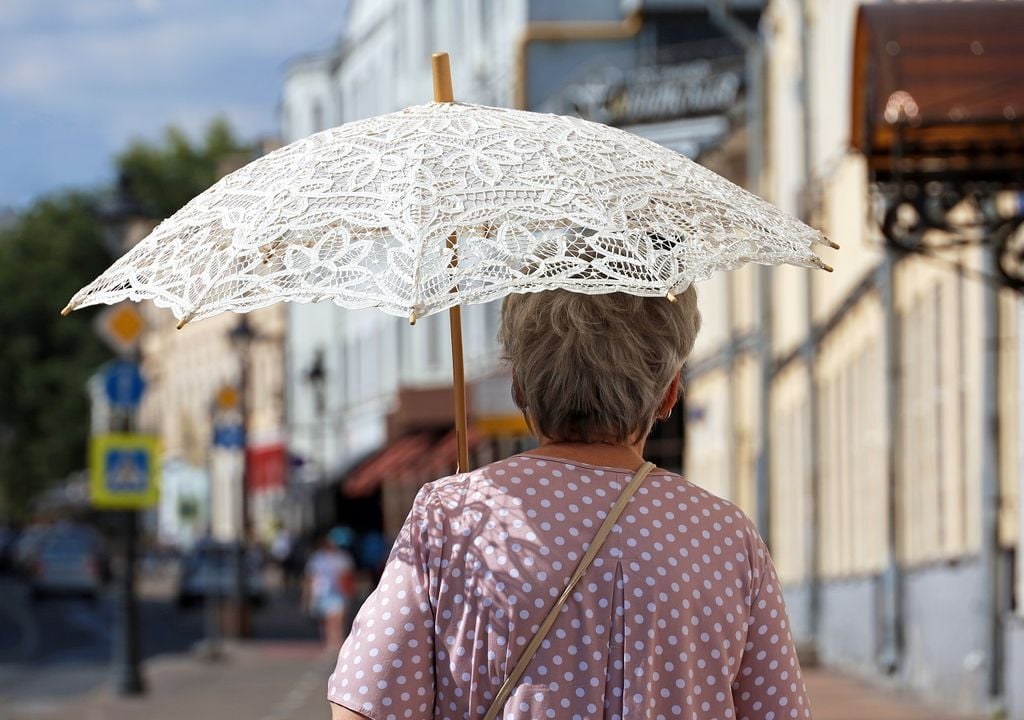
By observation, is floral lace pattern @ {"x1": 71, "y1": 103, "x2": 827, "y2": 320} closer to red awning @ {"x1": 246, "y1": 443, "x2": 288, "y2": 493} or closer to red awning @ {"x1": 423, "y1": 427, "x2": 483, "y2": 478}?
red awning @ {"x1": 423, "y1": 427, "x2": 483, "y2": 478}

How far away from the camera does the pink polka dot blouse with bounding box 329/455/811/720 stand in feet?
11.7

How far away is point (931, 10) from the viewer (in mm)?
10773

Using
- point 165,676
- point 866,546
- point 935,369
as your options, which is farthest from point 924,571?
point 165,676

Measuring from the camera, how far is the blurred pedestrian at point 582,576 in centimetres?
356

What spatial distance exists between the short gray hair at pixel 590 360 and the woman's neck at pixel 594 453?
12mm

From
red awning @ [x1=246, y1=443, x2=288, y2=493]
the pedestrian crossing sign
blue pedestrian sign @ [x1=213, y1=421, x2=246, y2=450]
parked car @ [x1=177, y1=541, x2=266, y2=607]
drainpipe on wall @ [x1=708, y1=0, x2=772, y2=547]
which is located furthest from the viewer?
red awning @ [x1=246, y1=443, x2=288, y2=493]

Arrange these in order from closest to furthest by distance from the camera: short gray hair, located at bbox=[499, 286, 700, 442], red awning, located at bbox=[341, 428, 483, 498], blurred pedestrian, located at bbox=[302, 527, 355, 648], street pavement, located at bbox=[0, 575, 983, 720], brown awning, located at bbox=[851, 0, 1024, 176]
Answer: short gray hair, located at bbox=[499, 286, 700, 442] → brown awning, located at bbox=[851, 0, 1024, 176] → street pavement, located at bbox=[0, 575, 983, 720] → blurred pedestrian, located at bbox=[302, 527, 355, 648] → red awning, located at bbox=[341, 428, 483, 498]

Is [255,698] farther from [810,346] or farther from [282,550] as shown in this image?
[282,550]

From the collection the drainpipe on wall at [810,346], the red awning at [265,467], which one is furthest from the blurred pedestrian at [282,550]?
the drainpipe on wall at [810,346]

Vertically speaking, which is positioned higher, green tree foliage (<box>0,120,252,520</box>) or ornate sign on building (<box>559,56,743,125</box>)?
ornate sign on building (<box>559,56,743,125</box>)

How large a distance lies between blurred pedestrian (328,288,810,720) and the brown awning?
694 centimetres

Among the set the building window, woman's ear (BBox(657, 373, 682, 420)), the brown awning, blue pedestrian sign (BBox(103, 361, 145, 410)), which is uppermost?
→ the building window

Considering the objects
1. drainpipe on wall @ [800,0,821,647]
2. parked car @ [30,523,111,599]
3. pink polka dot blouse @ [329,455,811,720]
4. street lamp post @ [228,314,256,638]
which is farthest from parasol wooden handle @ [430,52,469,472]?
parked car @ [30,523,111,599]

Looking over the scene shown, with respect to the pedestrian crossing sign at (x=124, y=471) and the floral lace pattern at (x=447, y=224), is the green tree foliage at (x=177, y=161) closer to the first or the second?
the pedestrian crossing sign at (x=124, y=471)
